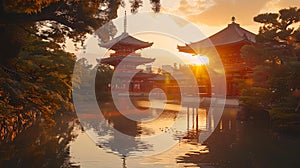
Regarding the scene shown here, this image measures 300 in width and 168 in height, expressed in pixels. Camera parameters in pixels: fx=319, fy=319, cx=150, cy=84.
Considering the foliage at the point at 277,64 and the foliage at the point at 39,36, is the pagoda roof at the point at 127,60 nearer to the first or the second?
the foliage at the point at 277,64

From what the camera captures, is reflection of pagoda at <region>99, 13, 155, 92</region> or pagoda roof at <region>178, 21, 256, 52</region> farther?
reflection of pagoda at <region>99, 13, 155, 92</region>

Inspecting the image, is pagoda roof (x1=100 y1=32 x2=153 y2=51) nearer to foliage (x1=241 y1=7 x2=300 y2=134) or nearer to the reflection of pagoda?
the reflection of pagoda

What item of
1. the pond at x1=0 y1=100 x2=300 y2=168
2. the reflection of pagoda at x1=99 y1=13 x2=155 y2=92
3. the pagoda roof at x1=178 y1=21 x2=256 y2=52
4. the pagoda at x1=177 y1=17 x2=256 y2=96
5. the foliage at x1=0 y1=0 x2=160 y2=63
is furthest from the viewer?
the reflection of pagoda at x1=99 y1=13 x2=155 y2=92

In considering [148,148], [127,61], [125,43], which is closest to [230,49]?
[127,61]

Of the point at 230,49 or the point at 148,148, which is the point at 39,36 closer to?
the point at 148,148

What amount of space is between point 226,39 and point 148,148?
27.3m

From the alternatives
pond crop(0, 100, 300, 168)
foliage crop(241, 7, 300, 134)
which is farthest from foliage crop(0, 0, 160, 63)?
foliage crop(241, 7, 300, 134)

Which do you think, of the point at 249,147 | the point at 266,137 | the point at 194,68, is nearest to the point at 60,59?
the point at 249,147

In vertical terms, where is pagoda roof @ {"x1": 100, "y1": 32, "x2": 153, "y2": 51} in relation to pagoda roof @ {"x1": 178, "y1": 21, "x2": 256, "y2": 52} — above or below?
above

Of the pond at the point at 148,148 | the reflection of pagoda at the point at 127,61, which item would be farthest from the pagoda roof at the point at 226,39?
the pond at the point at 148,148

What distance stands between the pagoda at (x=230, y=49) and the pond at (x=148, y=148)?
53.8 feet

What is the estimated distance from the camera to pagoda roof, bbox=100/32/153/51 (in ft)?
151

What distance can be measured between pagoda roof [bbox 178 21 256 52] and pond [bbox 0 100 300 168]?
1974cm

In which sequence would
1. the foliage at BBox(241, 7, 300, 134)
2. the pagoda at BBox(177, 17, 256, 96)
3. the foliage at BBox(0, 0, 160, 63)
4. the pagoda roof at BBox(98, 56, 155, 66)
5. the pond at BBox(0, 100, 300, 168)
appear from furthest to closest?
the pagoda roof at BBox(98, 56, 155, 66) < the pagoda at BBox(177, 17, 256, 96) < the foliage at BBox(241, 7, 300, 134) < the pond at BBox(0, 100, 300, 168) < the foliage at BBox(0, 0, 160, 63)
